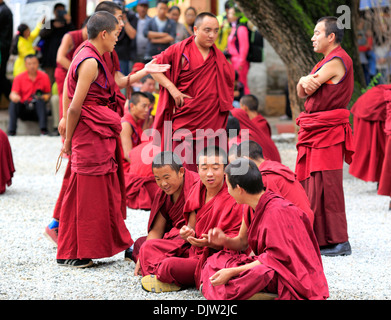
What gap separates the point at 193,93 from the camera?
582 cm

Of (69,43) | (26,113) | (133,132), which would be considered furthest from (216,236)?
(26,113)

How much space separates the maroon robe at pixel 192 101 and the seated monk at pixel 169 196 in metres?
1.24

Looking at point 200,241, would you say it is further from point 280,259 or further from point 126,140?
point 126,140

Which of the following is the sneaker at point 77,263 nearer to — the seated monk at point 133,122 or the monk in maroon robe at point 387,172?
the seated monk at point 133,122

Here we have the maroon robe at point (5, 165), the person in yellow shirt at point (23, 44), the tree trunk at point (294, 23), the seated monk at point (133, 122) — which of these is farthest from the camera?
the person in yellow shirt at point (23, 44)

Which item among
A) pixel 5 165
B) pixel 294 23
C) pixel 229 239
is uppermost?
pixel 294 23

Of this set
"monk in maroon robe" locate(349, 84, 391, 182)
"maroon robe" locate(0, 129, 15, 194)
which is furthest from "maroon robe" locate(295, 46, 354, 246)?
"maroon robe" locate(0, 129, 15, 194)

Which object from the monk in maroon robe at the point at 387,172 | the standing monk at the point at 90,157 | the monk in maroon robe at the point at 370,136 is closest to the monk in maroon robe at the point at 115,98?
the standing monk at the point at 90,157

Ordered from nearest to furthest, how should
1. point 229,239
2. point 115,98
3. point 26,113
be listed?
point 229,239, point 115,98, point 26,113

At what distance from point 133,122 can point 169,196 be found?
9.66 ft

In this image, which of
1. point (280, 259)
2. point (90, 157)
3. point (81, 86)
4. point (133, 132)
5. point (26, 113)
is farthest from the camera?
point (26, 113)

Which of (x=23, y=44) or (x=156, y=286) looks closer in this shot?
(x=156, y=286)

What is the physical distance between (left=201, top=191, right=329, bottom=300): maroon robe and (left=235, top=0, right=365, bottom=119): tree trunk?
4821 millimetres

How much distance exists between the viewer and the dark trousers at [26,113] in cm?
1080
